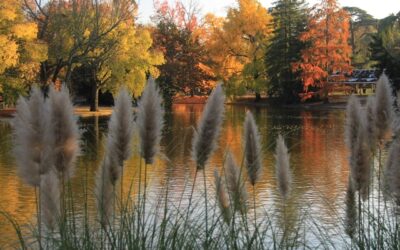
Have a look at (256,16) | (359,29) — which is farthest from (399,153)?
(359,29)

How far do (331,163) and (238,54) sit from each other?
3641 centimetres

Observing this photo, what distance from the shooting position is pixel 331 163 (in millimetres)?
12203

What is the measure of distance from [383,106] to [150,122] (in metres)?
1.15

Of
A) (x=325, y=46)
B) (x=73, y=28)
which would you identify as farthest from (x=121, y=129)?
(x=325, y=46)

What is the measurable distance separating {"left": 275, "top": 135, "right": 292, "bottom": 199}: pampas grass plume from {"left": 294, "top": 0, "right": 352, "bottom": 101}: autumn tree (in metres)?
36.3

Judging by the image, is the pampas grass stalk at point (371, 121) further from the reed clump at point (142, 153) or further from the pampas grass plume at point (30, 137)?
the pampas grass plume at point (30, 137)

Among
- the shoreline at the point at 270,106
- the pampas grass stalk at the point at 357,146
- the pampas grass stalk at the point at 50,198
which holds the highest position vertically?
the pampas grass stalk at the point at 357,146

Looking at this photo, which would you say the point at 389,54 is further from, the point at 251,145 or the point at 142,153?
the point at 142,153

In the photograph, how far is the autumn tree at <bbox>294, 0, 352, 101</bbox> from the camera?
3888cm

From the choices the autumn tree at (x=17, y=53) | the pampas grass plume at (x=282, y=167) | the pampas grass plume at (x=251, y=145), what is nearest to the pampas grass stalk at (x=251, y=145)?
the pampas grass plume at (x=251, y=145)

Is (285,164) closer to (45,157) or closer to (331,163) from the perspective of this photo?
(45,157)

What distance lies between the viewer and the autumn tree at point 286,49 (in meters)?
42.1

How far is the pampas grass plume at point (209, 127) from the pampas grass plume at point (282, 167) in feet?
1.23

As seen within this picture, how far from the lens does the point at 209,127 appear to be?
A: 281 centimetres
